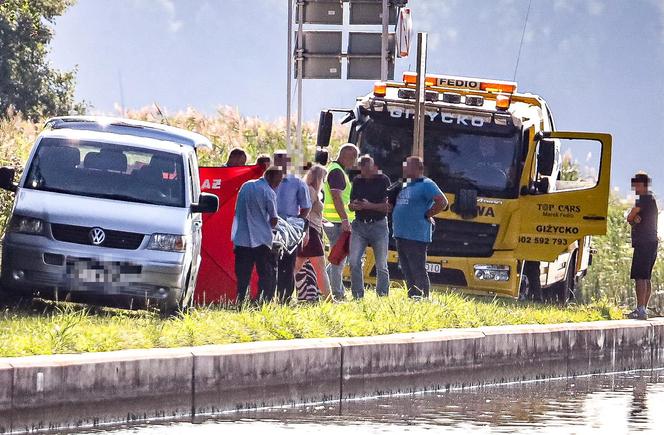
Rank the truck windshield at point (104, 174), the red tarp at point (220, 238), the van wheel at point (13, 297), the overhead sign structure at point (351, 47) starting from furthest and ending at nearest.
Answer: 1. the overhead sign structure at point (351, 47)
2. the red tarp at point (220, 238)
3. the truck windshield at point (104, 174)
4. the van wheel at point (13, 297)

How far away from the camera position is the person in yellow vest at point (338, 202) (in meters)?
20.4

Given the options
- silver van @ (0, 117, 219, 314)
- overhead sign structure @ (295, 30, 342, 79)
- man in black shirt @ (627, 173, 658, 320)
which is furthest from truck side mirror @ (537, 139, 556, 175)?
overhead sign structure @ (295, 30, 342, 79)

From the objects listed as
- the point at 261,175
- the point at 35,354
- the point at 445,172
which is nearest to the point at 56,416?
the point at 35,354

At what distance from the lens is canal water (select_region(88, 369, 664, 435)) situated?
44.4 feet

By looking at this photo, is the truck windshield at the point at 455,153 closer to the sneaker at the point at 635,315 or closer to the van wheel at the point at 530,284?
the van wheel at the point at 530,284

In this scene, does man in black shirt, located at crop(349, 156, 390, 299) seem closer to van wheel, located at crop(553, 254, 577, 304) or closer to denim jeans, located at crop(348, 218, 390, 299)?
denim jeans, located at crop(348, 218, 390, 299)

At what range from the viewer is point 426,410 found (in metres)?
14.8

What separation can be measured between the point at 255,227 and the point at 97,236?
1806 mm

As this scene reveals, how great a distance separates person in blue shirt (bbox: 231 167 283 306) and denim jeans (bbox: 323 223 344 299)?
94.2 inches

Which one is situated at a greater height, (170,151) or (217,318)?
(170,151)

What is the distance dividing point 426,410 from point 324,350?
863 millimetres

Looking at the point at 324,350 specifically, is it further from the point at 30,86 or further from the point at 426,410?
the point at 30,86

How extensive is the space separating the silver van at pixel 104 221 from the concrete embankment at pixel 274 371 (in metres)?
2.36

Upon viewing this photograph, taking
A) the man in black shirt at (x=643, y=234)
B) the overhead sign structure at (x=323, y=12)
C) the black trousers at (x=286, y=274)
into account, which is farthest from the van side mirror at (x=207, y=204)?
the overhead sign structure at (x=323, y=12)
